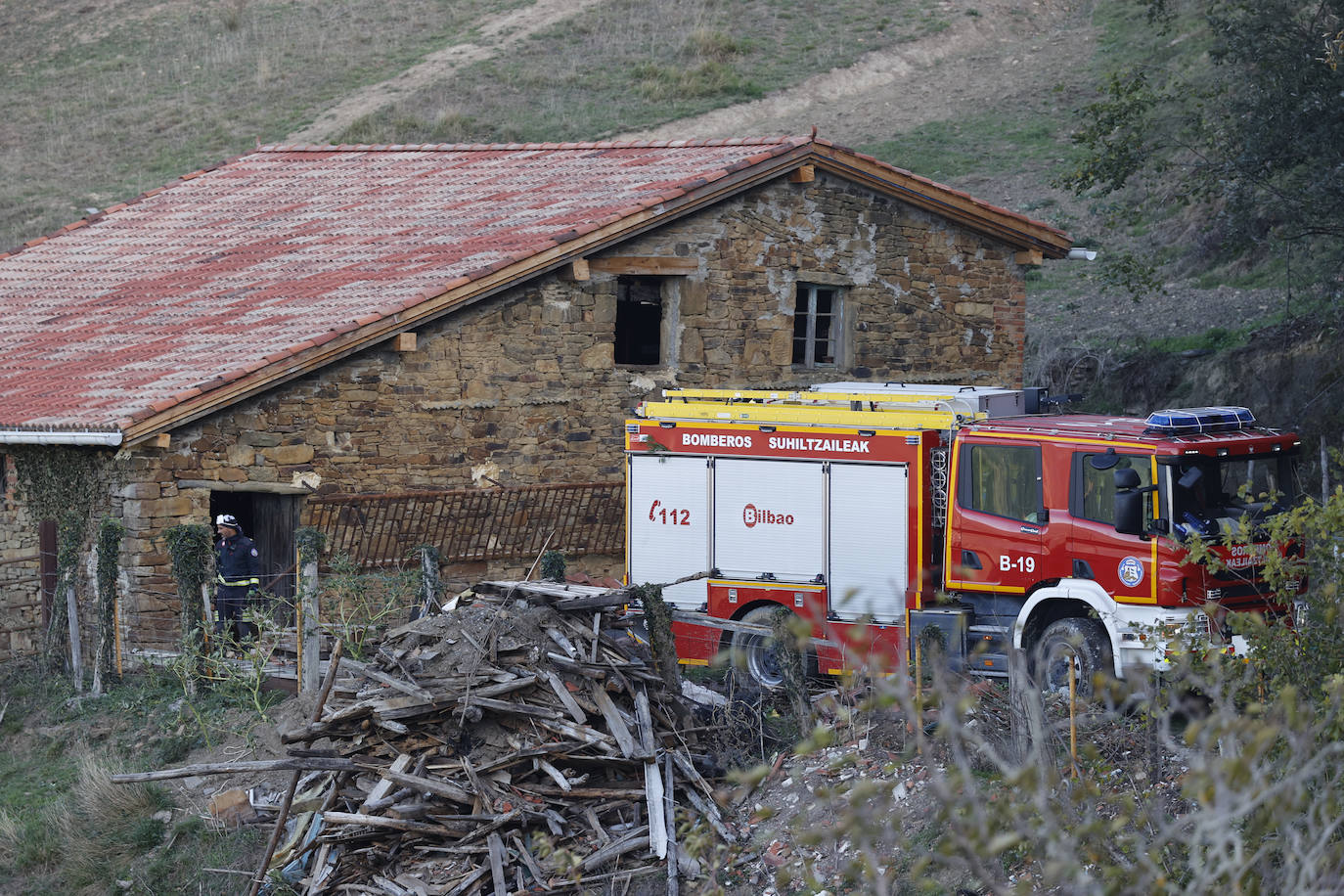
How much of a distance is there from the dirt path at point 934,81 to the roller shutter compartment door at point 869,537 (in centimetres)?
2540

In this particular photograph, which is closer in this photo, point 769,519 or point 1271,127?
point 769,519

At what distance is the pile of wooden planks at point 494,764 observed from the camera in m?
9.50

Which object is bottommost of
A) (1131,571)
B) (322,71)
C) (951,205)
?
(1131,571)

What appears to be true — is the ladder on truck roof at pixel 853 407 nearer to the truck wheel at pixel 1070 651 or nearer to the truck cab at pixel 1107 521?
the truck cab at pixel 1107 521

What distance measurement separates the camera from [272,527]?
49.0ft

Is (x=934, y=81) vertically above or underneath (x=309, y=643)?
above

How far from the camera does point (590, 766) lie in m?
10.1

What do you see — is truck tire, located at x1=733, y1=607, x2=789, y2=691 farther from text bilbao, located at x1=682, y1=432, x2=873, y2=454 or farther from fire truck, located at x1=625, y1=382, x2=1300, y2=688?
text bilbao, located at x1=682, y1=432, x2=873, y2=454

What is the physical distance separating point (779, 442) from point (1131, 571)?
3.30m

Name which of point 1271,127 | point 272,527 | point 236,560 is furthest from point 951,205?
point 236,560

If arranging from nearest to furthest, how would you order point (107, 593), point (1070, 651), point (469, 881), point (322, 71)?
point (469, 881) → point (1070, 651) → point (107, 593) → point (322, 71)

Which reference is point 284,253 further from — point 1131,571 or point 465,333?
point 1131,571

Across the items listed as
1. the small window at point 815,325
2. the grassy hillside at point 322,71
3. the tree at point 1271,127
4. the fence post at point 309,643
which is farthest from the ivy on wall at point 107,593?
the grassy hillside at point 322,71

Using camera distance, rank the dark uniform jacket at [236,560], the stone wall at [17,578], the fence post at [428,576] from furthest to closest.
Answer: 1. the stone wall at [17,578]
2. the dark uniform jacket at [236,560]
3. the fence post at [428,576]
